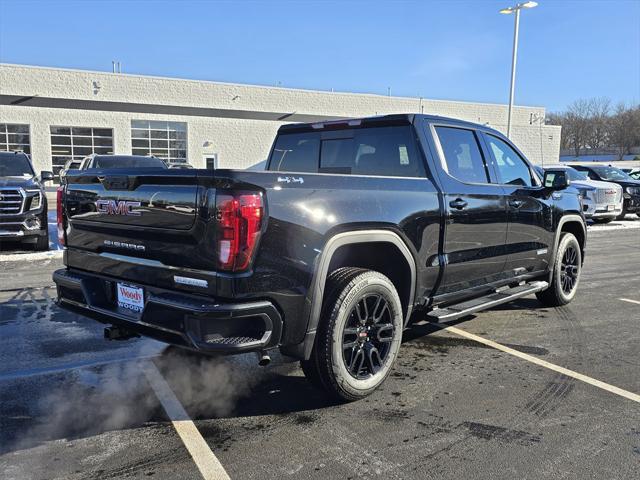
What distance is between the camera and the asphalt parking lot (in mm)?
2957

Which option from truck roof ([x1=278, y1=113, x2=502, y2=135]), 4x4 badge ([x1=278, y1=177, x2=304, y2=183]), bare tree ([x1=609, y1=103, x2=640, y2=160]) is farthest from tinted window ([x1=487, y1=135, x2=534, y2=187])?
bare tree ([x1=609, y1=103, x2=640, y2=160])

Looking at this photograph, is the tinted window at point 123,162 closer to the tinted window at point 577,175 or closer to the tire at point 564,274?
the tire at point 564,274

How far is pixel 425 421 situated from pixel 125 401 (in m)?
2.00

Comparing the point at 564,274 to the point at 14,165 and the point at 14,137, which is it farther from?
the point at 14,137

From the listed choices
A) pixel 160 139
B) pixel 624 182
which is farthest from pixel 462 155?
pixel 160 139

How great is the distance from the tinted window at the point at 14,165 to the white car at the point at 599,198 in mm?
14015

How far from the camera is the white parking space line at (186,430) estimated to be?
2.90 m

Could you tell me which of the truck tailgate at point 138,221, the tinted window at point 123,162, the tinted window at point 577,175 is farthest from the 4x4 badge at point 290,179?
the tinted window at point 577,175

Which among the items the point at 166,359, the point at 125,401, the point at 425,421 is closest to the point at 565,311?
the point at 425,421

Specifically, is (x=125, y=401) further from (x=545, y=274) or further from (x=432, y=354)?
(x=545, y=274)

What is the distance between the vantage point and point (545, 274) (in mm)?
6051

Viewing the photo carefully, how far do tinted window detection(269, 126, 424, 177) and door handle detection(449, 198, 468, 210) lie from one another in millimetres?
344

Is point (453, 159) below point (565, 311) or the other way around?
the other way around

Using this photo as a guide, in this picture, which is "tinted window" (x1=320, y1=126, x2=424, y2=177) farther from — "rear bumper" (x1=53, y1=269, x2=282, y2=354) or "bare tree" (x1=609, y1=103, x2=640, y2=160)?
"bare tree" (x1=609, y1=103, x2=640, y2=160)
